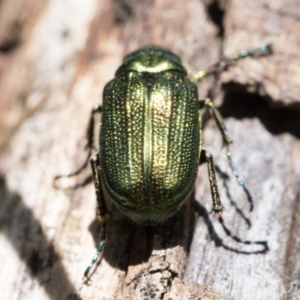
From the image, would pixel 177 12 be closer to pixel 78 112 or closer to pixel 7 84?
pixel 78 112

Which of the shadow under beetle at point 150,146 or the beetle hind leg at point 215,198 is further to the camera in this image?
the beetle hind leg at point 215,198

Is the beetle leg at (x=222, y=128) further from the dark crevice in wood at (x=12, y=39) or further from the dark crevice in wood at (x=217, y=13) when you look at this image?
the dark crevice in wood at (x=12, y=39)

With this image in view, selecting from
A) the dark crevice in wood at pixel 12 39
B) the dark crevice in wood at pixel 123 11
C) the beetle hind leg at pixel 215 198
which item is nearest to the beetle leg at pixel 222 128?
Result: the beetle hind leg at pixel 215 198

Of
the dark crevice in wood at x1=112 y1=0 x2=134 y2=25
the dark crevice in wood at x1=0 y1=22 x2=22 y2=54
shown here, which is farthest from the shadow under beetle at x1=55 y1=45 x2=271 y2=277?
the dark crevice in wood at x1=0 y1=22 x2=22 y2=54

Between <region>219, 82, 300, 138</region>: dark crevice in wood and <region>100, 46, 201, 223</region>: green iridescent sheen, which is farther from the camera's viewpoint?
<region>219, 82, 300, 138</region>: dark crevice in wood

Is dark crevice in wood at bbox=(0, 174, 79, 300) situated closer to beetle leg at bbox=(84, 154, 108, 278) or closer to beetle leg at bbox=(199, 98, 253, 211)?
beetle leg at bbox=(84, 154, 108, 278)

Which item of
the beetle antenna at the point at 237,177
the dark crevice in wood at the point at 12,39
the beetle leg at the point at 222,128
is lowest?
the beetle antenna at the point at 237,177

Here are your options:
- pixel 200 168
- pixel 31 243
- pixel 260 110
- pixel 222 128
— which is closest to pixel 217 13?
pixel 260 110
